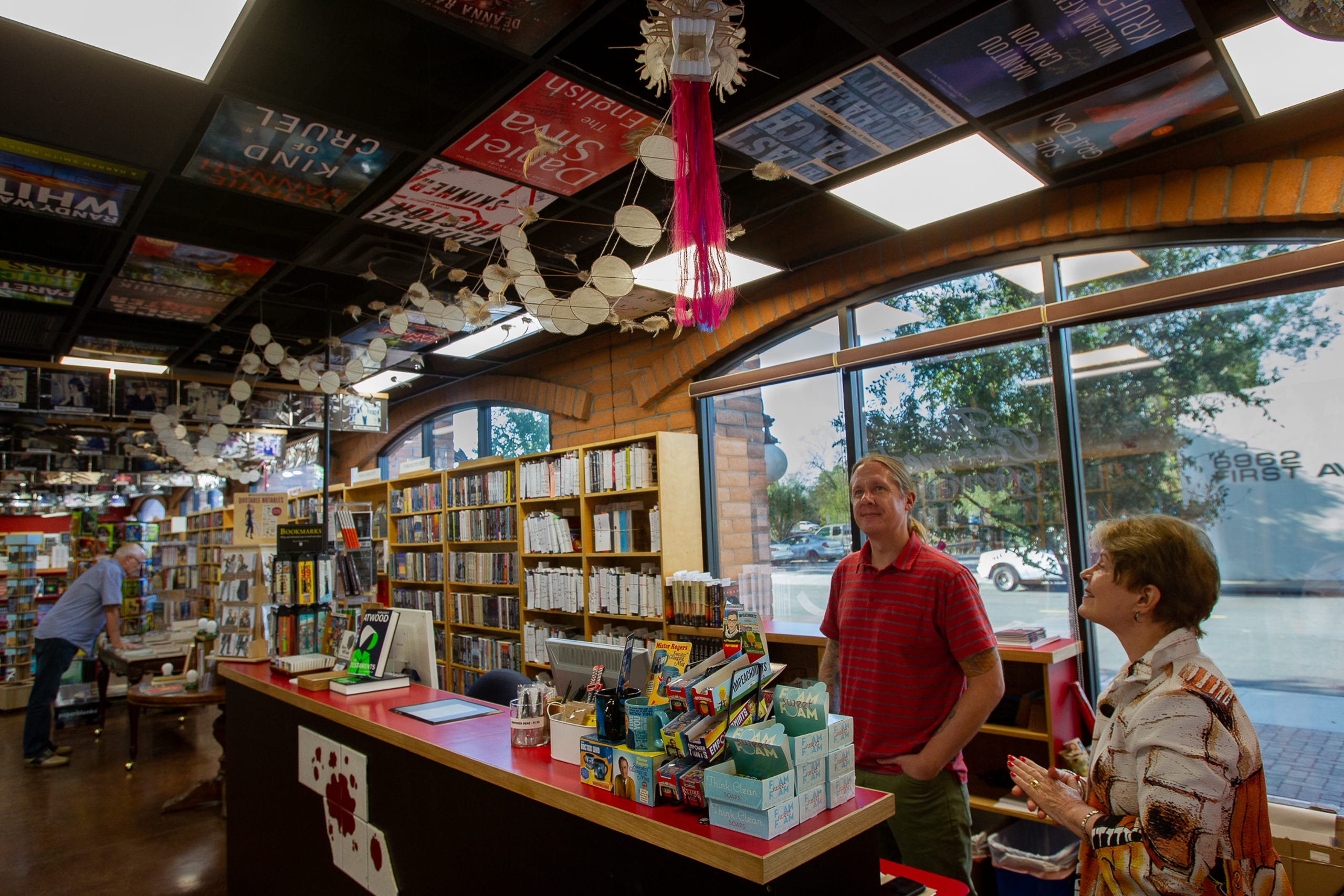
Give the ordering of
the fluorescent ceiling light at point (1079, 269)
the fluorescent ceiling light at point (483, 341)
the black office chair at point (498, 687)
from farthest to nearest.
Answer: the fluorescent ceiling light at point (483, 341)
the fluorescent ceiling light at point (1079, 269)
the black office chair at point (498, 687)

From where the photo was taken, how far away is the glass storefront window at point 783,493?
4.60 meters

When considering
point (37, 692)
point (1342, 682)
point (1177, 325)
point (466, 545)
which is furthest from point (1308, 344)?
point (37, 692)

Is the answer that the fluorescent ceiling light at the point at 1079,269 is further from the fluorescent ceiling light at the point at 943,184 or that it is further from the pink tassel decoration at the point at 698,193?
the pink tassel decoration at the point at 698,193

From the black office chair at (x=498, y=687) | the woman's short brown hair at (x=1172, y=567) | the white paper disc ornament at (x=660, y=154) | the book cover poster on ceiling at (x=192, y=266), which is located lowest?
the black office chair at (x=498, y=687)

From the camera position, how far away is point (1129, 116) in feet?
9.19

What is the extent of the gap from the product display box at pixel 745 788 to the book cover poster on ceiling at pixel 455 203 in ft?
7.60

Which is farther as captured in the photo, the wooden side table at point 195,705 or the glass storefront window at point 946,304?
the wooden side table at point 195,705

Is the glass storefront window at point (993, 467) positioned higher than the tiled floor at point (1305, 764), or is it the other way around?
the glass storefront window at point (993, 467)

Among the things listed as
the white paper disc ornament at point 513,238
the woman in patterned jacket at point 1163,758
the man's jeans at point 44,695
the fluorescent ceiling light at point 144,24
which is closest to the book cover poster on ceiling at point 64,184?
the fluorescent ceiling light at point 144,24

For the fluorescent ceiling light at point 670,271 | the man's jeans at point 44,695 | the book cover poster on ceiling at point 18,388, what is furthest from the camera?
the man's jeans at point 44,695

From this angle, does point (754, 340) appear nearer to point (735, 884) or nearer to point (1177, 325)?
point (1177, 325)

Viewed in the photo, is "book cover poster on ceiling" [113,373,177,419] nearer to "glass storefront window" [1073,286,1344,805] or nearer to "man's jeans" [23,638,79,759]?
"man's jeans" [23,638,79,759]

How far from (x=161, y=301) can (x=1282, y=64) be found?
5.39 m

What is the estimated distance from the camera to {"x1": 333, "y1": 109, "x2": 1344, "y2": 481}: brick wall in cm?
291
